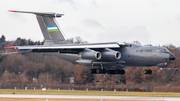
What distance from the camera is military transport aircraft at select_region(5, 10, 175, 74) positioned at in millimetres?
28594

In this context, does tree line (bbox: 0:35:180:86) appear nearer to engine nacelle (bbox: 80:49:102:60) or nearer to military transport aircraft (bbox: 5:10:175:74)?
military transport aircraft (bbox: 5:10:175:74)

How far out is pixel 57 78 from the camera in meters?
45.9

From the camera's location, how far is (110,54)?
1160 inches

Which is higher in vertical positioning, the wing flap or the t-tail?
the t-tail

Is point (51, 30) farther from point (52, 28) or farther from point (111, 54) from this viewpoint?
point (111, 54)

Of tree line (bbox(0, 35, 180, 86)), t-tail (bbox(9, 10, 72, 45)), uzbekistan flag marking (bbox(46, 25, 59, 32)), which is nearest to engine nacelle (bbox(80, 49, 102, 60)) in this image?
t-tail (bbox(9, 10, 72, 45))

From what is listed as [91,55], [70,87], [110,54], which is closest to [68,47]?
[91,55]

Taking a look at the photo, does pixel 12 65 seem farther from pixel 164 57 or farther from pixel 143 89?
pixel 164 57

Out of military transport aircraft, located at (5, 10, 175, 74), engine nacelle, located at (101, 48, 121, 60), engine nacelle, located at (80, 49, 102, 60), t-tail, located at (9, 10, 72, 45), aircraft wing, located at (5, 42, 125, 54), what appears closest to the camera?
military transport aircraft, located at (5, 10, 175, 74)

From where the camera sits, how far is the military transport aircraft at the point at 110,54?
2859 centimetres

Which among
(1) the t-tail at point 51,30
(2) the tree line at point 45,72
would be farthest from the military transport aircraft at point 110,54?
(2) the tree line at point 45,72

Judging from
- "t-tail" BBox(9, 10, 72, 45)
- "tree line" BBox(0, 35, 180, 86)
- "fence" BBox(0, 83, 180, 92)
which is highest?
"t-tail" BBox(9, 10, 72, 45)

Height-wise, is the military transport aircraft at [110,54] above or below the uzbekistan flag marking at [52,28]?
below

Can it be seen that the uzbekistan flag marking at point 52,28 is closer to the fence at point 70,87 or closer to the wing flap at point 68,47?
the wing flap at point 68,47
